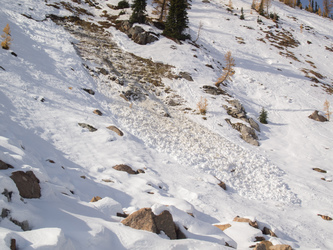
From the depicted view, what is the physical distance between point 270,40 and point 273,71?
45.5ft

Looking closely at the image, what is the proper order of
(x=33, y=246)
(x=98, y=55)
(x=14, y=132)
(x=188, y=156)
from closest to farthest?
(x=33, y=246) → (x=14, y=132) → (x=188, y=156) → (x=98, y=55)

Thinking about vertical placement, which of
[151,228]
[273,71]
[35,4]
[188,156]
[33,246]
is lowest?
[188,156]

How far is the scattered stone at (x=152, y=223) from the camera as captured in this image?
354 cm

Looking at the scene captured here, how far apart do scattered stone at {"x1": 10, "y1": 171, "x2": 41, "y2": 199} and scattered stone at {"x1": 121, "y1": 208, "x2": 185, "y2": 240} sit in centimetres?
168

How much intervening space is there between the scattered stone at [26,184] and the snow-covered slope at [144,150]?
0.15 metres

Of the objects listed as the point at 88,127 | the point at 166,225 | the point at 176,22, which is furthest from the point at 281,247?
the point at 176,22

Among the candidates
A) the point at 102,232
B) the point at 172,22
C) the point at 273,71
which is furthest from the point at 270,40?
the point at 102,232

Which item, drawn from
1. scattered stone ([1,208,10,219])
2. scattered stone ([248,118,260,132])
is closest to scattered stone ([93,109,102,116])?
scattered stone ([1,208,10,219])

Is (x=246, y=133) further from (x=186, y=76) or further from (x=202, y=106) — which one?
(x=186, y=76)

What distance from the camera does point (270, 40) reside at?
3553cm

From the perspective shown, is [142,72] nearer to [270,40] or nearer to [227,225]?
[227,225]

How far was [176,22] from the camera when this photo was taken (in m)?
26.8

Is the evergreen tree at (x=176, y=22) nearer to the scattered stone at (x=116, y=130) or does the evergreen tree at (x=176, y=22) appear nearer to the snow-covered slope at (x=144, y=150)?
the snow-covered slope at (x=144, y=150)

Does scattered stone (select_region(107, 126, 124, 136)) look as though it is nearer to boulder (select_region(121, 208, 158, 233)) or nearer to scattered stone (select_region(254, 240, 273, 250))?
boulder (select_region(121, 208, 158, 233))
